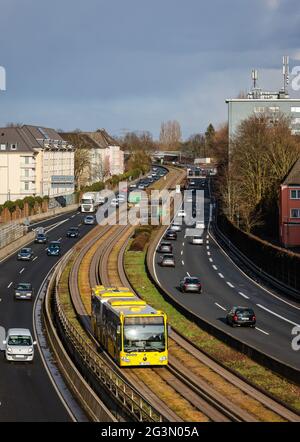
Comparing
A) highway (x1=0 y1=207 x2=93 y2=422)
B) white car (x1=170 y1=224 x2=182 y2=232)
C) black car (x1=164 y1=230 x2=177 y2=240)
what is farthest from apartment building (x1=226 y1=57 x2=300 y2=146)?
highway (x1=0 y1=207 x2=93 y2=422)

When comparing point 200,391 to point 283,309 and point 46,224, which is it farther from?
point 46,224

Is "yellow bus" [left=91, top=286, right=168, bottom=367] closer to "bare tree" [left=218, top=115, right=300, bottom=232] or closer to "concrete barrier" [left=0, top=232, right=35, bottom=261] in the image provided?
"concrete barrier" [left=0, top=232, right=35, bottom=261]

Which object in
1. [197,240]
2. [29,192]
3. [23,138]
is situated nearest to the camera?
[197,240]

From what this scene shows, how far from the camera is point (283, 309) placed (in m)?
58.5

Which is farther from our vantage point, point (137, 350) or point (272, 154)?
point (272, 154)

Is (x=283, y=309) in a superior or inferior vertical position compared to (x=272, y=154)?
inferior

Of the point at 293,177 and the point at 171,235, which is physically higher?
the point at 293,177

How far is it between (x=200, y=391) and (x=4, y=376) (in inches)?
410

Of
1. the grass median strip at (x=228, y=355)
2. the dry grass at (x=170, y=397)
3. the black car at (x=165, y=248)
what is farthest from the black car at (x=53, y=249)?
the dry grass at (x=170, y=397)

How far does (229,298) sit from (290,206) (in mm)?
33189

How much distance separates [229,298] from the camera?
6331cm

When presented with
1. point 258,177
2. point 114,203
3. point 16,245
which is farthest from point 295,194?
point 114,203

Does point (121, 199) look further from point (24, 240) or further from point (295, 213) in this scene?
point (295, 213)
